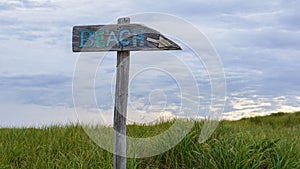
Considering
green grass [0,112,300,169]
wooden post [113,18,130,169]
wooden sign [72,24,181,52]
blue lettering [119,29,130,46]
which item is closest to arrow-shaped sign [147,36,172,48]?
wooden sign [72,24,181,52]

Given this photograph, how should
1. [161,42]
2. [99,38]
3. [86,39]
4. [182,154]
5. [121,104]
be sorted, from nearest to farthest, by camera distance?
1. [161,42]
2. [121,104]
3. [99,38]
4. [86,39]
5. [182,154]

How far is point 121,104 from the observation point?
213 inches

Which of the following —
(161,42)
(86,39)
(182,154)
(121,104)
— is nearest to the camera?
(161,42)

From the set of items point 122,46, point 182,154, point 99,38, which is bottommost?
point 182,154

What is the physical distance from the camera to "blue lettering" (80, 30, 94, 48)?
5582 millimetres

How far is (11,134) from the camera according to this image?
8.80 metres

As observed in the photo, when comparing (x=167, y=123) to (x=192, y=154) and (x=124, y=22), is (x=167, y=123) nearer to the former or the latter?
(x=192, y=154)

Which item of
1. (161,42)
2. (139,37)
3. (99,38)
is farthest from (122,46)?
(161,42)

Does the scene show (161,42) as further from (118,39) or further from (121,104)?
(121,104)

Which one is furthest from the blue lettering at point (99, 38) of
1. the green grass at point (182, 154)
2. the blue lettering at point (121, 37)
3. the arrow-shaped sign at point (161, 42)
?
the green grass at point (182, 154)

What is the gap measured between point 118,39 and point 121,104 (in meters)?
0.89

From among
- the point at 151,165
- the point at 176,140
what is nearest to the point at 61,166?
the point at 151,165

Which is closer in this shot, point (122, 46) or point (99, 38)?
point (122, 46)

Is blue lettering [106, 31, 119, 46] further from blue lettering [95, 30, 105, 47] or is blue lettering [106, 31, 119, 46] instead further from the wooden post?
the wooden post
